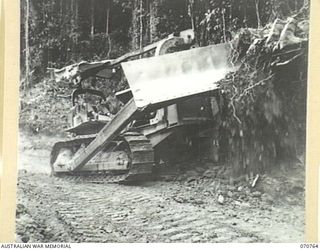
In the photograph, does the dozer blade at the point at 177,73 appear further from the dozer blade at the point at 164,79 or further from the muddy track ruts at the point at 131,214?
the muddy track ruts at the point at 131,214

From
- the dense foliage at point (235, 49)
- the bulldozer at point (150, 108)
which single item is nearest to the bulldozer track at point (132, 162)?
the bulldozer at point (150, 108)

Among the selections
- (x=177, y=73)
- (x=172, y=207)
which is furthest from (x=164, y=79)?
(x=172, y=207)

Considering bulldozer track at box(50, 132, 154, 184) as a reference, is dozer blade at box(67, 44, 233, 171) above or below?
above

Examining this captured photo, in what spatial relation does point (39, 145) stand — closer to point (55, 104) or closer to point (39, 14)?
point (55, 104)

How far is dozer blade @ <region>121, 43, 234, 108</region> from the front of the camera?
137 centimetres

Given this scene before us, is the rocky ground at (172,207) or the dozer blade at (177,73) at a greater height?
the dozer blade at (177,73)

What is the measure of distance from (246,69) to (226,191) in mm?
324

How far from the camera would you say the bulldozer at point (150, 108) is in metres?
1.36

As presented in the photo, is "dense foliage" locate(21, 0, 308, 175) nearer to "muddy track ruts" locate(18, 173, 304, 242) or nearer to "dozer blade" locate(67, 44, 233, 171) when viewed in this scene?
"dozer blade" locate(67, 44, 233, 171)

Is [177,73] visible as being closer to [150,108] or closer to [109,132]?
[150,108]

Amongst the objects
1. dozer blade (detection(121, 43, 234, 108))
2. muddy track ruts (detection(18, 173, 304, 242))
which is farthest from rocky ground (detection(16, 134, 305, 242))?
dozer blade (detection(121, 43, 234, 108))

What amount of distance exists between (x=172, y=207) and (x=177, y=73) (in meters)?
0.35

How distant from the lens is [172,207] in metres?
1.36

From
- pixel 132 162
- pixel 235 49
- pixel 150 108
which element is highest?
pixel 235 49
